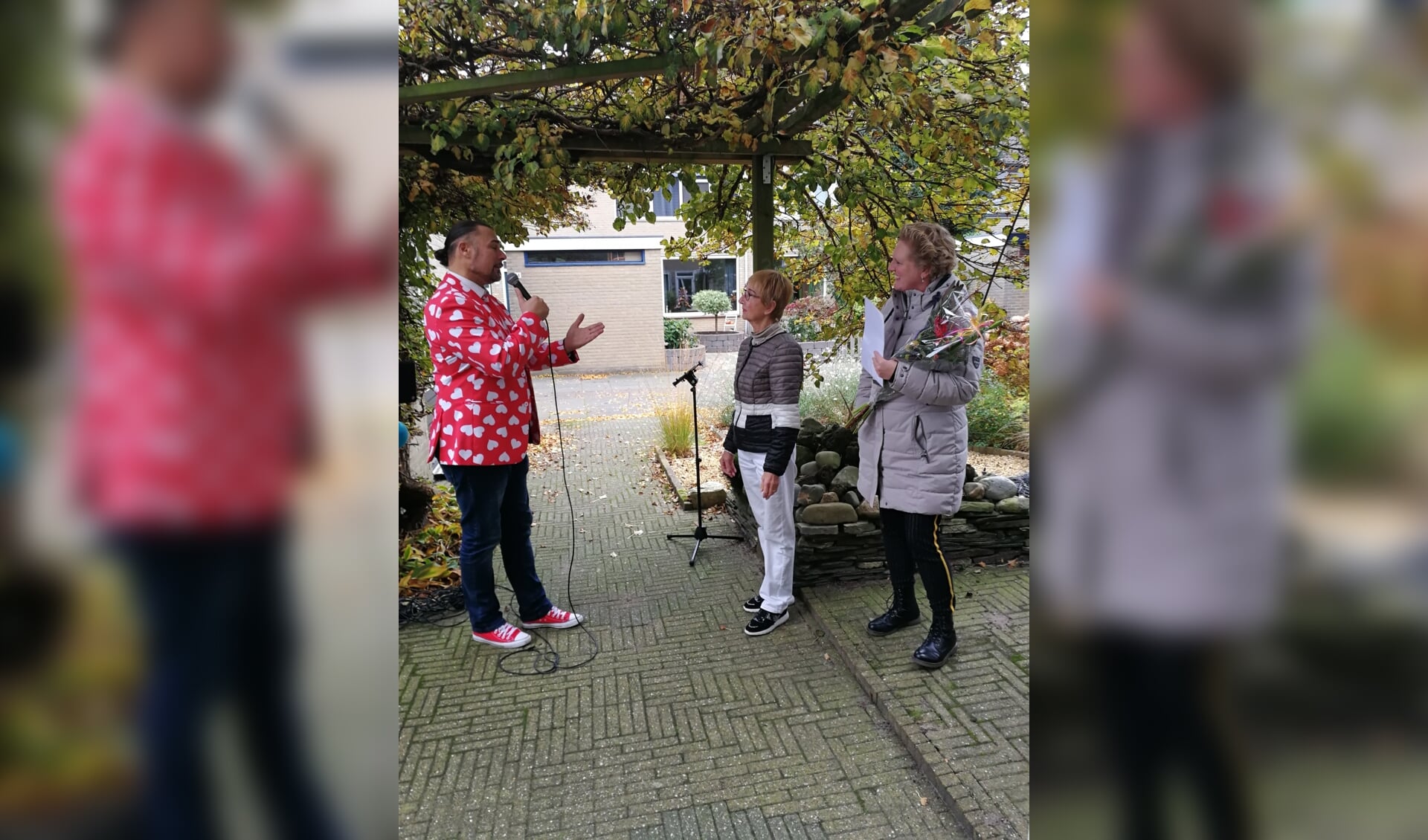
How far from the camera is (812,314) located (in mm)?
7145

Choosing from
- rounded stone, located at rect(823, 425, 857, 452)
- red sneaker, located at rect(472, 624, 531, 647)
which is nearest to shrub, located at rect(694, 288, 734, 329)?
rounded stone, located at rect(823, 425, 857, 452)

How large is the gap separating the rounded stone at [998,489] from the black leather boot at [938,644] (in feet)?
5.45

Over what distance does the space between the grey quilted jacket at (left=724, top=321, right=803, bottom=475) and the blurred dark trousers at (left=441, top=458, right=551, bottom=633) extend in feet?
3.89

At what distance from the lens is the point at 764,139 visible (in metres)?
4.67

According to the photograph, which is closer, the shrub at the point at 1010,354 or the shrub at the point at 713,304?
the shrub at the point at 1010,354

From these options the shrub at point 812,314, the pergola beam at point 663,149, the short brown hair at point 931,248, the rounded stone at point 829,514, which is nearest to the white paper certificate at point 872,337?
the short brown hair at point 931,248

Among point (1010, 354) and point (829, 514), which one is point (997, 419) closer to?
point (1010, 354)

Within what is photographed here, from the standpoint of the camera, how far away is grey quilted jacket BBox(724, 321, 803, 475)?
3.70m

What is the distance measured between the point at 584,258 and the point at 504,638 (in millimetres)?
17079

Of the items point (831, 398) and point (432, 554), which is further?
point (831, 398)
